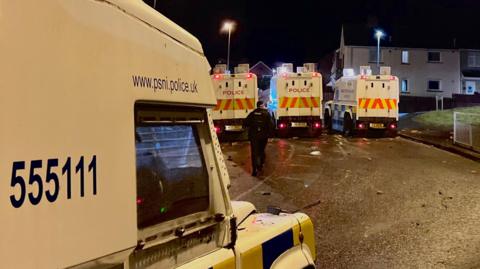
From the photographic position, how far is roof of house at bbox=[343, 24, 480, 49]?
53.0m

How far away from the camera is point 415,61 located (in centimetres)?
5288

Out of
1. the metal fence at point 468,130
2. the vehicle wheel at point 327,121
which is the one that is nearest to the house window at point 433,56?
the vehicle wheel at point 327,121

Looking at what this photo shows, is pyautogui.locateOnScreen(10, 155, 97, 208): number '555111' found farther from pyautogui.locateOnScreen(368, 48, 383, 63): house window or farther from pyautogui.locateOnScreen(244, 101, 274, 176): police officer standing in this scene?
pyautogui.locateOnScreen(368, 48, 383, 63): house window

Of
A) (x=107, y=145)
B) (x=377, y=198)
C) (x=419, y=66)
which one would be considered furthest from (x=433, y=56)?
(x=107, y=145)

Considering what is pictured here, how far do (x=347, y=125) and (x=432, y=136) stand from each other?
348 centimetres

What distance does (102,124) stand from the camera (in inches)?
77.1

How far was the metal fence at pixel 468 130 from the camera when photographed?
58.5ft

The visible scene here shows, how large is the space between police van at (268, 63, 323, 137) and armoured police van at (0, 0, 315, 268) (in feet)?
64.7

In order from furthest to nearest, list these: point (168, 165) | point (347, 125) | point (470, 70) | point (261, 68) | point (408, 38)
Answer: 1. point (261, 68)
2. point (408, 38)
3. point (470, 70)
4. point (347, 125)
5. point (168, 165)

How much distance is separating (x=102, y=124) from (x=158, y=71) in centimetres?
50

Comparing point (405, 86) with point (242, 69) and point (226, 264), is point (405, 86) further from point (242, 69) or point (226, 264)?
point (226, 264)

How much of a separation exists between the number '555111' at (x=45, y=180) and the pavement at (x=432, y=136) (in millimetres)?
15696

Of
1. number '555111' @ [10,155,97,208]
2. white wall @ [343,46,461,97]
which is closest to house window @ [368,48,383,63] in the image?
white wall @ [343,46,461,97]

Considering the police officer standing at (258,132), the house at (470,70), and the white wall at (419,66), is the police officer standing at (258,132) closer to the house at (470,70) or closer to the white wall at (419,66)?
Answer: the white wall at (419,66)
